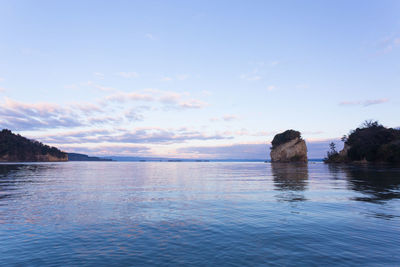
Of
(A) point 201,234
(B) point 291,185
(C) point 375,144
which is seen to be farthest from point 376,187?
(C) point 375,144

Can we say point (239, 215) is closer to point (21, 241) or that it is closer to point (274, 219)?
point (274, 219)

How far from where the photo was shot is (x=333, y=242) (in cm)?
1259

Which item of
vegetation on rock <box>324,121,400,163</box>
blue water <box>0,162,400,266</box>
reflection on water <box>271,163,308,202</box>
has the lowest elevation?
reflection on water <box>271,163,308,202</box>

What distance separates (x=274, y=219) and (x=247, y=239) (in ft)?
17.1

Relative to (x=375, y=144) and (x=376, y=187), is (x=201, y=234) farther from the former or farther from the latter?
(x=375, y=144)

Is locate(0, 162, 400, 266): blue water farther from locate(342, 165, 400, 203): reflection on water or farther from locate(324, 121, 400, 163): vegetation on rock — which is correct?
locate(324, 121, 400, 163): vegetation on rock

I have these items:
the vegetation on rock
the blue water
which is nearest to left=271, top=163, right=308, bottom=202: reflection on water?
the blue water

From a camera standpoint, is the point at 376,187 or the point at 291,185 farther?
the point at 291,185

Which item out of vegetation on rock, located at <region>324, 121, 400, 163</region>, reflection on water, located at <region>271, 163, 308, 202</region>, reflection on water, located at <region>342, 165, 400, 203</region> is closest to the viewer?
reflection on water, located at <region>342, 165, 400, 203</region>

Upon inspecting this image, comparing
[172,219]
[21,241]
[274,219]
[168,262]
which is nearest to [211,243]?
[168,262]

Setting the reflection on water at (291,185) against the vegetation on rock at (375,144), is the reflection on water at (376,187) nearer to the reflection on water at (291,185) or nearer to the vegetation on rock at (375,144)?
the reflection on water at (291,185)

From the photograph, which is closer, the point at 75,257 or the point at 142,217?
the point at 75,257

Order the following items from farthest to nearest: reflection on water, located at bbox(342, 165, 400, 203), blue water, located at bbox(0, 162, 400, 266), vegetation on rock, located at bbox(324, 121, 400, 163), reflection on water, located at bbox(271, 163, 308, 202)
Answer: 1. vegetation on rock, located at bbox(324, 121, 400, 163)
2. reflection on water, located at bbox(271, 163, 308, 202)
3. reflection on water, located at bbox(342, 165, 400, 203)
4. blue water, located at bbox(0, 162, 400, 266)

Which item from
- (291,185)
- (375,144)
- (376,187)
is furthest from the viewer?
(375,144)
